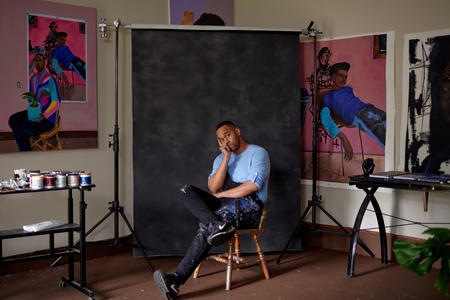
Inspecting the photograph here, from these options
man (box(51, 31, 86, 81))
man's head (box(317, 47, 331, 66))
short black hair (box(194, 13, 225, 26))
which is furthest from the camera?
short black hair (box(194, 13, 225, 26))

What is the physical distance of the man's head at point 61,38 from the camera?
4.33 m

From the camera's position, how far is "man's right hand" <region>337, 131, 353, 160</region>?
476 cm

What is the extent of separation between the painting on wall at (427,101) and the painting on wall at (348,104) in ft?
0.56

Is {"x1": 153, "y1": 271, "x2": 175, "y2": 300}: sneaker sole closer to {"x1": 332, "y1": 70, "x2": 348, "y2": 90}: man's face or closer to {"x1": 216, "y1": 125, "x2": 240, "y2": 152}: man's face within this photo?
{"x1": 216, "y1": 125, "x2": 240, "y2": 152}: man's face

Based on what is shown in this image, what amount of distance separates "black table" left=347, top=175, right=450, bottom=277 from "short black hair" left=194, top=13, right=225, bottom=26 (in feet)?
6.92

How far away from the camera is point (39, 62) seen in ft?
13.8

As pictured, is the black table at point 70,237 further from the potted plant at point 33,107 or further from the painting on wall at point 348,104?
the painting on wall at point 348,104

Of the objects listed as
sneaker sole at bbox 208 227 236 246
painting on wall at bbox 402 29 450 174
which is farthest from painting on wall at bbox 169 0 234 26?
sneaker sole at bbox 208 227 236 246

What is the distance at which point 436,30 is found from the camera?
4180 millimetres

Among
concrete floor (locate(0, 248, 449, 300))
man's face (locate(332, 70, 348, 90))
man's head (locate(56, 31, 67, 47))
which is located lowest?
concrete floor (locate(0, 248, 449, 300))

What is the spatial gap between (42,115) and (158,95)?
1.00 meters

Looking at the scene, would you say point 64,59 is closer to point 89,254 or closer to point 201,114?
point 201,114

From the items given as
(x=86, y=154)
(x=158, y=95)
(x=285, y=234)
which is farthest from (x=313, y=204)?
(x=86, y=154)

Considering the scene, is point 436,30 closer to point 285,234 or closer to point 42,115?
point 285,234
